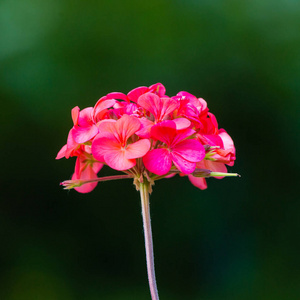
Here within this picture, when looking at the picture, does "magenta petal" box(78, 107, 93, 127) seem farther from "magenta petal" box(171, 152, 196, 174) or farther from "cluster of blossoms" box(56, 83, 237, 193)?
"magenta petal" box(171, 152, 196, 174)

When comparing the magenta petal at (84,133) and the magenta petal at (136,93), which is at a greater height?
the magenta petal at (136,93)

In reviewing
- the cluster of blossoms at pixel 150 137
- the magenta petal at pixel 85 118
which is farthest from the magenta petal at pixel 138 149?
the magenta petal at pixel 85 118

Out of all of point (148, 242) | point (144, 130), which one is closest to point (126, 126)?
point (144, 130)

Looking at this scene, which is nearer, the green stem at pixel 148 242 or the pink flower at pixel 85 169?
the green stem at pixel 148 242

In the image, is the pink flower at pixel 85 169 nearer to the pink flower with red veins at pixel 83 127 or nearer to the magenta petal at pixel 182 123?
the pink flower with red veins at pixel 83 127

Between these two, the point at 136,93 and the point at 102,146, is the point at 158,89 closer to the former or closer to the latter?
the point at 136,93

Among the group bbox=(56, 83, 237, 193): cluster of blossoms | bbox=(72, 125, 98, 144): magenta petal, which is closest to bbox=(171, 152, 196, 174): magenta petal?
bbox=(56, 83, 237, 193): cluster of blossoms
